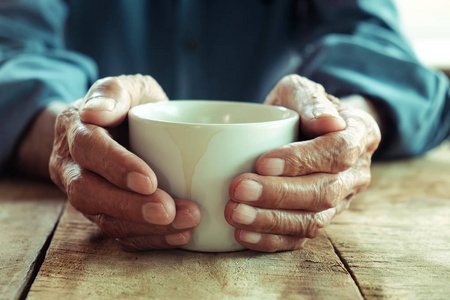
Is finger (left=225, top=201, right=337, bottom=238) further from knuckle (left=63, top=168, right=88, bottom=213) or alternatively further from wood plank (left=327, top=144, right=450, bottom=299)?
knuckle (left=63, top=168, right=88, bottom=213)

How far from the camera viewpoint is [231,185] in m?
0.39

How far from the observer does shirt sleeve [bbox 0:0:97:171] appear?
0.68m

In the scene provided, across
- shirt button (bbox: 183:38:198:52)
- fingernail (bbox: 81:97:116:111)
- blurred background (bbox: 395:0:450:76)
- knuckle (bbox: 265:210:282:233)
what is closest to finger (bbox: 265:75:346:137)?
knuckle (bbox: 265:210:282:233)

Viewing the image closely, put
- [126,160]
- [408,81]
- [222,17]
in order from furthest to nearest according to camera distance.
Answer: [222,17]
[408,81]
[126,160]

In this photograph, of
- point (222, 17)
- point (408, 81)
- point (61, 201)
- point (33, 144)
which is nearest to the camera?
point (61, 201)

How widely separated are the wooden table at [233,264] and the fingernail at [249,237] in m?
0.02

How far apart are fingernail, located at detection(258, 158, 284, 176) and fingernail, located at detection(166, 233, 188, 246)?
10 cm

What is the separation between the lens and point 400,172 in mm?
743

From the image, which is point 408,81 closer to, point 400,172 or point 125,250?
point 400,172

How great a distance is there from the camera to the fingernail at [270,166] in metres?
0.40

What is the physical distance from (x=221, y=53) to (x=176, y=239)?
72 centimetres

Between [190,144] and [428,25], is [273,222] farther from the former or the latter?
[428,25]

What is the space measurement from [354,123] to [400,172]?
1.03ft

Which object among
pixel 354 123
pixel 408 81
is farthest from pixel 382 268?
pixel 408 81
